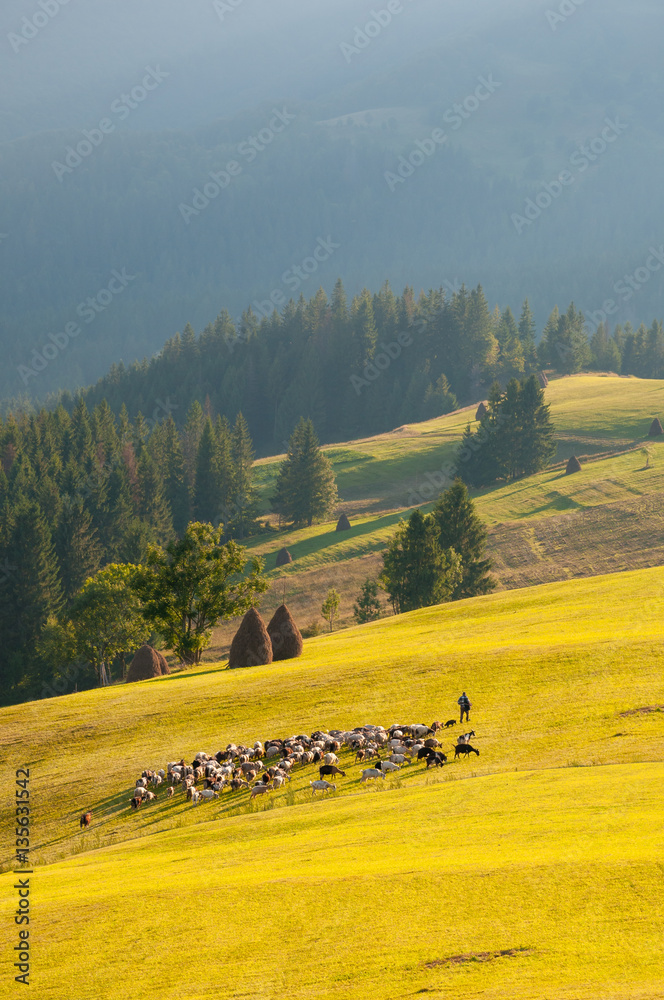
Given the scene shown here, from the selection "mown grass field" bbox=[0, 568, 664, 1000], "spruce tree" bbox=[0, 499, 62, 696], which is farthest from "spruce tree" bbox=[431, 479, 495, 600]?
"spruce tree" bbox=[0, 499, 62, 696]

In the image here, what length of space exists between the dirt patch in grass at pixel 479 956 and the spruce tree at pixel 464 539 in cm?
7975

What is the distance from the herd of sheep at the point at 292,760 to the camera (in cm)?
3528

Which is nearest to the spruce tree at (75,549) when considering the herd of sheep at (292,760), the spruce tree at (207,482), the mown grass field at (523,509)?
the mown grass field at (523,509)

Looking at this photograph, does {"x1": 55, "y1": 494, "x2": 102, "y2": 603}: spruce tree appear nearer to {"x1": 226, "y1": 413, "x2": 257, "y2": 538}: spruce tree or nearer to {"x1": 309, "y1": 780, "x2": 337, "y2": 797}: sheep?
{"x1": 226, "y1": 413, "x2": 257, "y2": 538}: spruce tree

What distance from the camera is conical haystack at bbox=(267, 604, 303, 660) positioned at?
59216mm

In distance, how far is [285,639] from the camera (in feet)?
195

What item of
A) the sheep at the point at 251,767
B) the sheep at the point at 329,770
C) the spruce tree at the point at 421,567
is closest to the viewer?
the sheep at the point at 329,770

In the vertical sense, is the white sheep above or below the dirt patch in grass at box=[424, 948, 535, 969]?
below

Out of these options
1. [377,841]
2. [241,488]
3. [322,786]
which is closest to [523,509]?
[241,488]

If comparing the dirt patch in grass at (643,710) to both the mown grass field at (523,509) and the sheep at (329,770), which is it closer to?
the sheep at (329,770)

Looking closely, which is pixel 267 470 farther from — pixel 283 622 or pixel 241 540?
Result: pixel 283 622

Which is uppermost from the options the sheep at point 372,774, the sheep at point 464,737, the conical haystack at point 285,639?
the conical haystack at point 285,639

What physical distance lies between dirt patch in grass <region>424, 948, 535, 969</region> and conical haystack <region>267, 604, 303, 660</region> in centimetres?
4219

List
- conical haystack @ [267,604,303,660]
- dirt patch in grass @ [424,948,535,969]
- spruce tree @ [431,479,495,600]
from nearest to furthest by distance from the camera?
dirt patch in grass @ [424,948,535,969]
conical haystack @ [267,604,303,660]
spruce tree @ [431,479,495,600]
